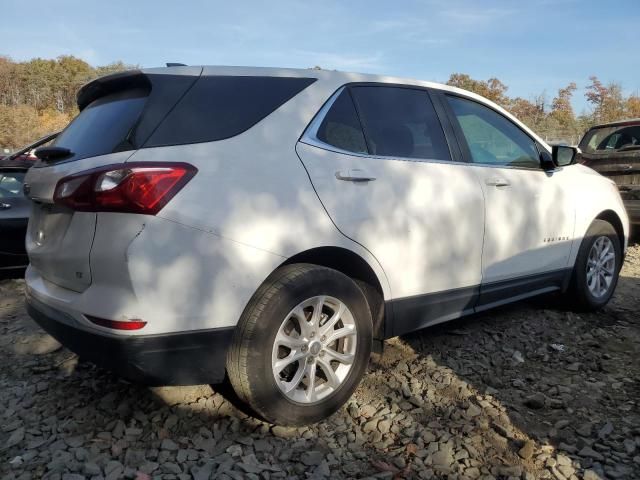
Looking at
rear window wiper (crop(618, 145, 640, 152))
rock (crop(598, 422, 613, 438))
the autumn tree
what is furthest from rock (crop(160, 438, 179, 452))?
the autumn tree


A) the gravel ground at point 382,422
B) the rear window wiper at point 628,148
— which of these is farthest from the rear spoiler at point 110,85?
the rear window wiper at point 628,148

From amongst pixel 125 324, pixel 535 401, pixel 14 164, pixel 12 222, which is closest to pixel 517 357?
pixel 535 401

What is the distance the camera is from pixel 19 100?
51.2 metres

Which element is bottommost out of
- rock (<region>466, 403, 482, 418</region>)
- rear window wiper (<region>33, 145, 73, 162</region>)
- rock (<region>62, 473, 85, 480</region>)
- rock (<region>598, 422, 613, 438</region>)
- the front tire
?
rock (<region>62, 473, 85, 480</region>)

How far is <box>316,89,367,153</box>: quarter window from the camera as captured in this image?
8.73ft

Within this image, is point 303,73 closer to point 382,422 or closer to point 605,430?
point 382,422

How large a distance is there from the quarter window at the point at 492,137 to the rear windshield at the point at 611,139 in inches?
163

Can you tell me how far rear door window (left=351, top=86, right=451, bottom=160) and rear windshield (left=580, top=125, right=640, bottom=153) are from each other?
5.16 m

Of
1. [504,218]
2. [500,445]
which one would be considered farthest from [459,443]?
[504,218]

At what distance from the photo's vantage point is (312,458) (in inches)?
Result: 92.0

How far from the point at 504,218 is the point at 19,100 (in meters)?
58.6

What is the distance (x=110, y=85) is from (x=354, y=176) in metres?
1.33

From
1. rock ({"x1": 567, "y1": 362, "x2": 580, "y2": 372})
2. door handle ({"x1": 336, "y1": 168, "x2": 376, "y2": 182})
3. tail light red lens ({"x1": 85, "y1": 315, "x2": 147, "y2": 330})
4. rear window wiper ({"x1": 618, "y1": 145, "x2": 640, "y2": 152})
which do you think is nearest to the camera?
tail light red lens ({"x1": 85, "y1": 315, "x2": 147, "y2": 330})

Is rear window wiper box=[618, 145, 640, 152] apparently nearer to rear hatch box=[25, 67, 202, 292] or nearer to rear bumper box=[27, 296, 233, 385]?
rear hatch box=[25, 67, 202, 292]
